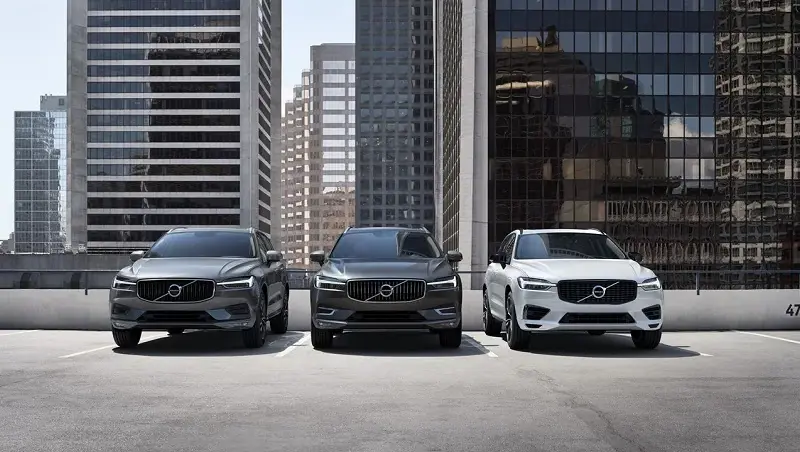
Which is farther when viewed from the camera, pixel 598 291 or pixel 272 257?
pixel 272 257

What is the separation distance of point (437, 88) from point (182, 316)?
12351cm

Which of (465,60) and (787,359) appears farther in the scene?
(465,60)

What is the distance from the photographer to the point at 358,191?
17625cm

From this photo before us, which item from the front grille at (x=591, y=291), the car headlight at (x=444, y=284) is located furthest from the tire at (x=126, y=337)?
the front grille at (x=591, y=291)

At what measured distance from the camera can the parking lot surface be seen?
6.80m

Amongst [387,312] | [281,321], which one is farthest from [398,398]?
[281,321]

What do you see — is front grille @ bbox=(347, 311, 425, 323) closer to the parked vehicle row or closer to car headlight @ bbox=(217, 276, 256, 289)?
the parked vehicle row

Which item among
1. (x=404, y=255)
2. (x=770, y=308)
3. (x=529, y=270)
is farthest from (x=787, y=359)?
(x=770, y=308)

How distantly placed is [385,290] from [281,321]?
15.6ft

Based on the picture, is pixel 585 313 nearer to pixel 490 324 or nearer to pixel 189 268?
pixel 490 324

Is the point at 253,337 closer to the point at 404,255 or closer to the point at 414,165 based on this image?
the point at 404,255

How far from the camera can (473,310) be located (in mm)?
19422

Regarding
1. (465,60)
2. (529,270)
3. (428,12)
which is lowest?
(529,270)

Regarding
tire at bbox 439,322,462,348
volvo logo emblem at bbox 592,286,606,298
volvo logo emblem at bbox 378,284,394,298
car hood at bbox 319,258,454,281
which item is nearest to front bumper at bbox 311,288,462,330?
volvo logo emblem at bbox 378,284,394,298
